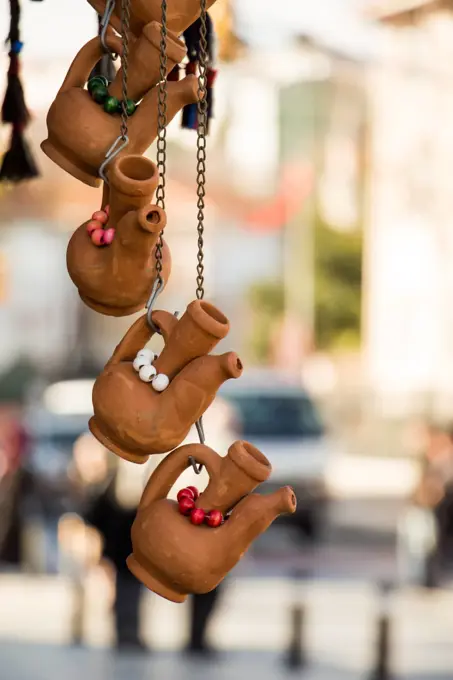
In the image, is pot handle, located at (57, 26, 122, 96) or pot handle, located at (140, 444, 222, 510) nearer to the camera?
pot handle, located at (140, 444, 222, 510)

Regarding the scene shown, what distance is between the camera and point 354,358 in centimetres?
2317

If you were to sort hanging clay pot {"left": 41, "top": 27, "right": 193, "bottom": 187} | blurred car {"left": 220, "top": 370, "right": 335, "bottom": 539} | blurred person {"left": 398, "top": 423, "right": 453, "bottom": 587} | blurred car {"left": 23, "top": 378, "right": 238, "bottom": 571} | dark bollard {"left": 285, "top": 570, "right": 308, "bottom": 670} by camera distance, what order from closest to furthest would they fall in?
hanging clay pot {"left": 41, "top": 27, "right": 193, "bottom": 187}, dark bollard {"left": 285, "top": 570, "right": 308, "bottom": 670}, blurred person {"left": 398, "top": 423, "right": 453, "bottom": 587}, blurred car {"left": 23, "top": 378, "right": 238, "bottom": 571}, blurred car {"left": 220, "top": 370, "right": 335, "bottom": 539}

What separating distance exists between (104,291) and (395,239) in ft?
61.3

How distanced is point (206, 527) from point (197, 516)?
22 mm

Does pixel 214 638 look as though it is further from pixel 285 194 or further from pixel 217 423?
pixel 285 194

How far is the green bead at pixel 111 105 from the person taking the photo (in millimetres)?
1499

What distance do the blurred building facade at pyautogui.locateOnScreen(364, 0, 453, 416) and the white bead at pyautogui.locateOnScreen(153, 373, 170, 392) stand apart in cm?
1605

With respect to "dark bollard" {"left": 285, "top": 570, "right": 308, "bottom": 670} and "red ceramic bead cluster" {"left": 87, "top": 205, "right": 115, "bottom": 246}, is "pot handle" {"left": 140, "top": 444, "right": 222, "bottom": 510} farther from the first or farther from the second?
"dark bollard" {"left": 285, "top": 570, "right": 308, "bottom": 670}

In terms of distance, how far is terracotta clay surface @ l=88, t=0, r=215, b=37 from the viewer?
149 centimetres

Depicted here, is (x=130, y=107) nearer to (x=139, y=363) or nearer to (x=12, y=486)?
(x=139, y=363)

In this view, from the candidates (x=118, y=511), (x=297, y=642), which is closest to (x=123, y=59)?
(x=118, y=511)

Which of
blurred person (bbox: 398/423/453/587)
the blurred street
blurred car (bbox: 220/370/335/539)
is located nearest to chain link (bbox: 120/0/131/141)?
the blurred street

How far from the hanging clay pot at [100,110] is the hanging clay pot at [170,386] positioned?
0.74 feet

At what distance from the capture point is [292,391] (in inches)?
437
